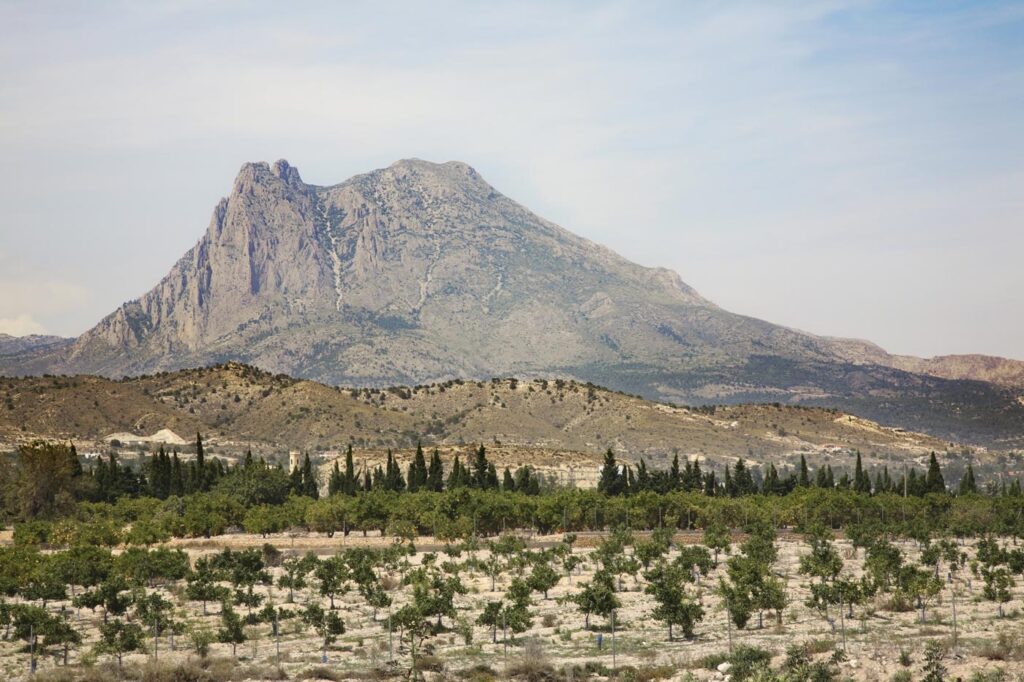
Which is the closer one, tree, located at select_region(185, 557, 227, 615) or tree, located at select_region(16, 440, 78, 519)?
tree, located at select_region(185, 557, 227, 615)

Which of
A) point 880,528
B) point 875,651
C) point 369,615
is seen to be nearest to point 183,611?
point 369,615

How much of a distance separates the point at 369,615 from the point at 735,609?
19.9 metres

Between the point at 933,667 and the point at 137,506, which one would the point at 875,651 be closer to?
the point at 933,667

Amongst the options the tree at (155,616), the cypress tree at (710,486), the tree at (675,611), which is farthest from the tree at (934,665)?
the cypress tree at (710,486)

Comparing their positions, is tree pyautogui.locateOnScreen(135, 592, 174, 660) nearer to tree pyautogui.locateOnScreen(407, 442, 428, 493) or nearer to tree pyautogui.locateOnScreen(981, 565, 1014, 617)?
tree pyautogui.locateOnScreen(981, 565, 1014, 617)

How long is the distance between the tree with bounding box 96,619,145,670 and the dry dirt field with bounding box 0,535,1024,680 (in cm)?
65

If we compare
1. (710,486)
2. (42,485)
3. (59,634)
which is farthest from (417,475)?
(59,634)

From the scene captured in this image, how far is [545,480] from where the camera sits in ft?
511

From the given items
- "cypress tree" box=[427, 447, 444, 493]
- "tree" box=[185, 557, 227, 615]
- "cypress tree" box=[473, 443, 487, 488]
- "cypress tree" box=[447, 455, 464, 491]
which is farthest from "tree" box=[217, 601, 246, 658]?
"cypress tree" box=[473, 443, 487, 488]

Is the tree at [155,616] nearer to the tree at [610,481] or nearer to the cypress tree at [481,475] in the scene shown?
the cypress tree at [481,475]

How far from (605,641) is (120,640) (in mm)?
21819

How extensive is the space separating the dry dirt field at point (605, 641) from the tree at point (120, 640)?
2.15 feet

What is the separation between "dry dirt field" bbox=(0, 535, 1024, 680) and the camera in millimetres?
46031

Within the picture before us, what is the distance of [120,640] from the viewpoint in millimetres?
50875
